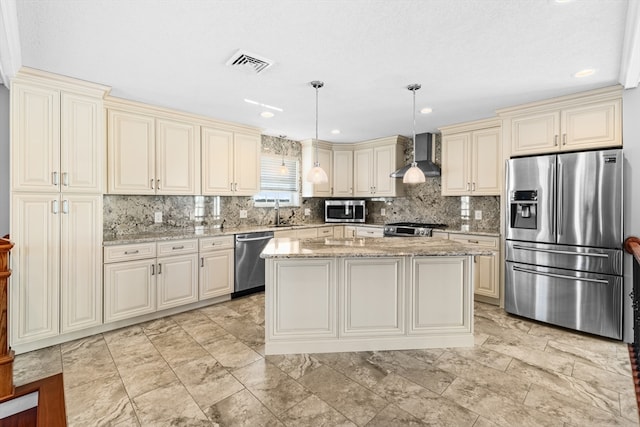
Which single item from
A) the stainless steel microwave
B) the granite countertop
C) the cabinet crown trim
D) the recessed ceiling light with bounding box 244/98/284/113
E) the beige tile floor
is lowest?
the beige tile floor

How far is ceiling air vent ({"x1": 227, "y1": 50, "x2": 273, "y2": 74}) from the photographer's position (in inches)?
97.2

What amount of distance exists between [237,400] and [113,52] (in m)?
2.76

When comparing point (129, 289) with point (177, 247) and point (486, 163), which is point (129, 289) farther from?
point (486, 163)

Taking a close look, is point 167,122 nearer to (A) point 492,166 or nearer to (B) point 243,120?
(B) point 243,120

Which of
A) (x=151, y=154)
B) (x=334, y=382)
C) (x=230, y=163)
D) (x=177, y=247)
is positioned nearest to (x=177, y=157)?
(x=151, y=154)

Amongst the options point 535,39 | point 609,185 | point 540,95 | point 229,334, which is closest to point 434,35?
point 535,39

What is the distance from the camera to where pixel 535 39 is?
2227 millimetres

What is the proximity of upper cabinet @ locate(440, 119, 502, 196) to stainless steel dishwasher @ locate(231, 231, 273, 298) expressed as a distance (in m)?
2.87

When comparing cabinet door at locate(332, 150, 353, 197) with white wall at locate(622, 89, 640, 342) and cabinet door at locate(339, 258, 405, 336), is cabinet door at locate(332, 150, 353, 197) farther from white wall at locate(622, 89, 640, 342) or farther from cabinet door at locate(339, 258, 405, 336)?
white wall at locate(622, 89, 640, 342)

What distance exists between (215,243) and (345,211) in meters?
2.63

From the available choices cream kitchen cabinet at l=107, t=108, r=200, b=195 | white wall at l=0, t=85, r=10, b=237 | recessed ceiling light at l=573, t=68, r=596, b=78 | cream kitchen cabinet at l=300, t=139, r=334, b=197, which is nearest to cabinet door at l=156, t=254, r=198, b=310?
cream kitchen cabinet at l=107, t=108, r=200, b=195

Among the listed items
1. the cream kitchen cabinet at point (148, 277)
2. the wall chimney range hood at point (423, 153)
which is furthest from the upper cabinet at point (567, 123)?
the cream kitchen cabinet at point (148, 277)

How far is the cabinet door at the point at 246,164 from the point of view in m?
4.64

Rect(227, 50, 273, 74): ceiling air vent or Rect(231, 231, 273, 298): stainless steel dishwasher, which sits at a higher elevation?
Rect(227, 50, 273, 74): ceiling air vent
